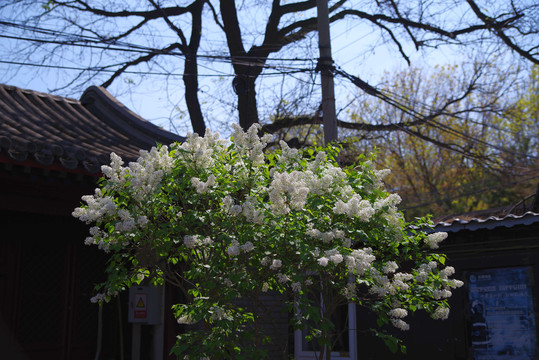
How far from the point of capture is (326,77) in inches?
371

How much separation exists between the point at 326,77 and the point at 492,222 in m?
3.43

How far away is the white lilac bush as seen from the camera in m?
4.90

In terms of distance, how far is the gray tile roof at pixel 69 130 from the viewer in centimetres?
609

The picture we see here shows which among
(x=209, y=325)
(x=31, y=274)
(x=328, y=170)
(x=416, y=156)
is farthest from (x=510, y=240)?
(x=416, y=156)

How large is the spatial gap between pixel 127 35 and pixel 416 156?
1342 cm

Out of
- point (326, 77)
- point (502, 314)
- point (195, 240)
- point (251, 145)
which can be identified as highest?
point (326, 77)

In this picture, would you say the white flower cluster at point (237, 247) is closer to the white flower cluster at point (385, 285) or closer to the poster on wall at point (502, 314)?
the white flower cluster at point (385, 285)

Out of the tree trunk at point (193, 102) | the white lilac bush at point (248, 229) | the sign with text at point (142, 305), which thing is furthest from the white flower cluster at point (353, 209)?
the tree trunk at point (193, 102)

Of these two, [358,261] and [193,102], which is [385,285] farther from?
[193,102]

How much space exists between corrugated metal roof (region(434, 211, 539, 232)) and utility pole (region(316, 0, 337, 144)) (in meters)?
2.10

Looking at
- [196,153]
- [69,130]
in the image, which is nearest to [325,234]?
[196,153]

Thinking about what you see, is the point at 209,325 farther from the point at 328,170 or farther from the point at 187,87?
the point at 187,87

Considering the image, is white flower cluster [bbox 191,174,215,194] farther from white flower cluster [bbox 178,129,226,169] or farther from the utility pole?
the utility pole

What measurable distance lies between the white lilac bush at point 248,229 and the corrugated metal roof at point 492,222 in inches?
73.3
